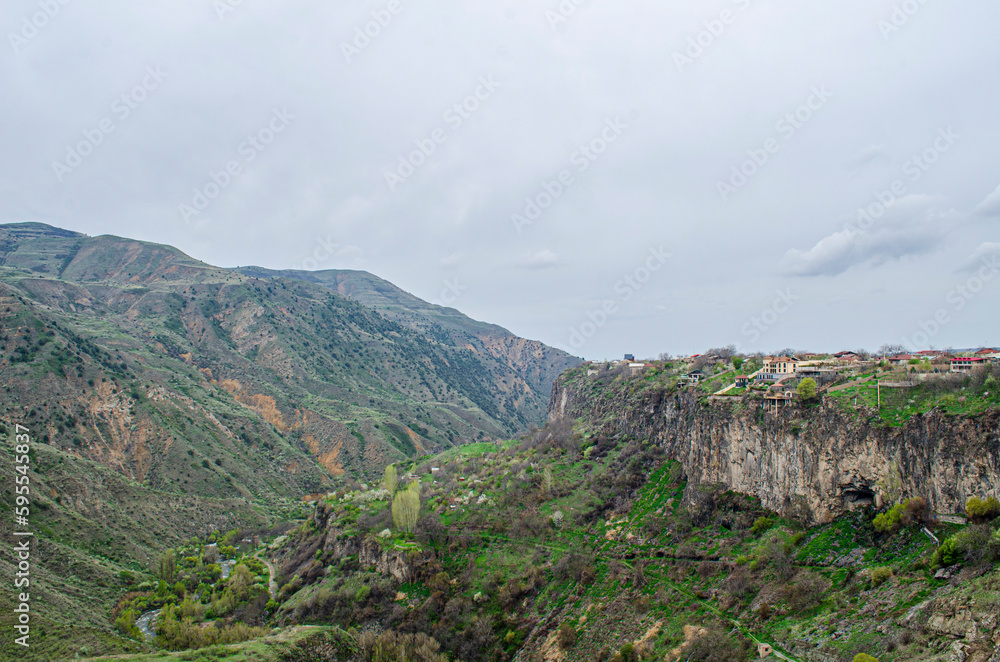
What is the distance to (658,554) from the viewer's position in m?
46.2

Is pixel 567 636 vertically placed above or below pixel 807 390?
below

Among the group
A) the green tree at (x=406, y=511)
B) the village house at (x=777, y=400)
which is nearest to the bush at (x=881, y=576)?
the village house at (x=777, y=400)

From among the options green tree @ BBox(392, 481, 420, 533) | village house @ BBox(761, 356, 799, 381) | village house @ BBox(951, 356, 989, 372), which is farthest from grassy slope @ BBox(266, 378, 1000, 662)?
village house @ BBox(951, 356, 989, 372)

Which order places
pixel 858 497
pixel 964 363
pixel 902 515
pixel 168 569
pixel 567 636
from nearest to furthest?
pixel 902 515 < pixel 858 497 < pixel 964 363 < pixel 567 636 < pixel 168 569

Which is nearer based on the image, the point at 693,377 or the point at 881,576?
the point at 881,576

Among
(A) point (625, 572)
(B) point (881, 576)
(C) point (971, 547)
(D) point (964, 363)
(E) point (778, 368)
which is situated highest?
(E) point (778, 368)

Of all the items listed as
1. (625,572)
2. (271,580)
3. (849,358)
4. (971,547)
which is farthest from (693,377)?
(271,580)

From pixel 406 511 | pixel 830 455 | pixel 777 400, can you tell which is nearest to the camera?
pixel 830 455

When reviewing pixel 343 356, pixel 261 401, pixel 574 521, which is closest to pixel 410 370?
pixel 343 356

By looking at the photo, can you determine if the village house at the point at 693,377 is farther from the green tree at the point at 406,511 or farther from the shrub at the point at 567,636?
the green tree at the point at 406,511

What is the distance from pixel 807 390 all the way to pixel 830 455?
18.1ft

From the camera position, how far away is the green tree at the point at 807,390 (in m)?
41.9

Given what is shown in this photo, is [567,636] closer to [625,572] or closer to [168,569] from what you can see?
[625,572]

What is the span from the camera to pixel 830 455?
126 feet
